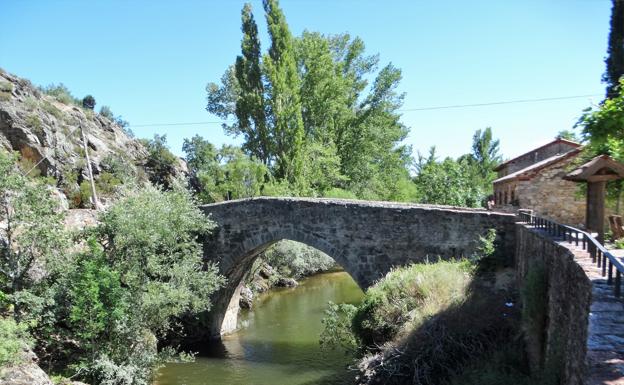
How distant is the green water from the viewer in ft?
42.2

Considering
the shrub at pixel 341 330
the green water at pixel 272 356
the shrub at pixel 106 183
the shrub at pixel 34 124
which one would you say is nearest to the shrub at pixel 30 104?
the shrub at pixel 34 124

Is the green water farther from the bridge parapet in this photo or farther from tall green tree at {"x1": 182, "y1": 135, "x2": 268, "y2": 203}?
the bridge parapet

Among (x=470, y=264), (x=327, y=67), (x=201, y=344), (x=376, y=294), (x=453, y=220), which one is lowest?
(x=201, y=344)

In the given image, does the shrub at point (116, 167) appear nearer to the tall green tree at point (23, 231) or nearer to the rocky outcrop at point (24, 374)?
the tall green tree at point (23, 231)

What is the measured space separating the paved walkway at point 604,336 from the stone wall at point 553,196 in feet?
37.1

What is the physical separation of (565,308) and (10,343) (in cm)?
871

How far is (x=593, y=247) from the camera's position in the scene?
5309 mm

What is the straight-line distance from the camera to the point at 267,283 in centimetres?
2380

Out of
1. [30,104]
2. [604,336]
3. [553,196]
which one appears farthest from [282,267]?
[604,336]

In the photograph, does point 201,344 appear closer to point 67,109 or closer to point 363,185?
point 363,185

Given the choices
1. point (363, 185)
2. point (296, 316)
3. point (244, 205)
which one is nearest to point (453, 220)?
point (244, 205)

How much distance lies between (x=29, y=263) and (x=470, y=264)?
9.72 meters

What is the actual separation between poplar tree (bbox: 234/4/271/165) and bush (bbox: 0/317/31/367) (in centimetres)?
1713

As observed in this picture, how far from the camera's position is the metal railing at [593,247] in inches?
172
